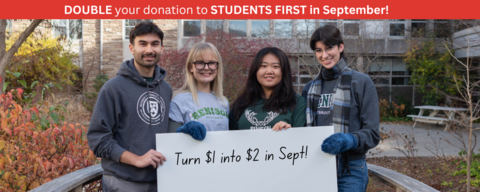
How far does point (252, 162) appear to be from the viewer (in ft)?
7.49

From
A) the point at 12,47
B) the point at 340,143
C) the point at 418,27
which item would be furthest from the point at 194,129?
the point at 418,27

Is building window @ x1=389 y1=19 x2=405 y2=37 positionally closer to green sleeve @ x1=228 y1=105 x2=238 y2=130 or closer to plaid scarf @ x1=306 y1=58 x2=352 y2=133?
plaid scarf @ x1=306 y1=58 x2=352 y2=133

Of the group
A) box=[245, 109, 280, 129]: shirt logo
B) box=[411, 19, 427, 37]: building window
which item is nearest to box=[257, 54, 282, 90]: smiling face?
box=[245, 109, 280, 129]: shirt logo

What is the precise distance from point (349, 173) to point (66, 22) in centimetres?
1938

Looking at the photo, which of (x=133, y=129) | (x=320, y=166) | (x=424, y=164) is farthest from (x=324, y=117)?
(x=424, y=164)

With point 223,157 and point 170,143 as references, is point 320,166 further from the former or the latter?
point 170,143

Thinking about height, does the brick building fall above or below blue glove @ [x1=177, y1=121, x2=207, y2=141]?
above

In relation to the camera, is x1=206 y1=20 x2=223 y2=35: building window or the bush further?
the bush

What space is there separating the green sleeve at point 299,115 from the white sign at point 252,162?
15cm

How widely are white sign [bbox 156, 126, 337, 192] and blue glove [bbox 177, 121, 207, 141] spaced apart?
0.06 metres

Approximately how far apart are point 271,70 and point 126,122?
1072 mm

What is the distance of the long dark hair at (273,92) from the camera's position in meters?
2.46

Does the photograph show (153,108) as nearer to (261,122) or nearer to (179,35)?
(261,122)

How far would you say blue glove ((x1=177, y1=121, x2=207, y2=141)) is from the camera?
2125 mm
